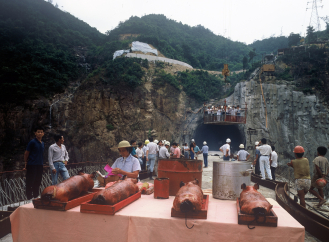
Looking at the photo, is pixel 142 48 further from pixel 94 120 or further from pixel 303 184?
pixel 303 184

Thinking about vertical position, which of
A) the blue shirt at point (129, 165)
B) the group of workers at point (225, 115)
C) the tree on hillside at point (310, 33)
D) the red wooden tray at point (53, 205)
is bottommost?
the red wooden tray at point (53, 205)

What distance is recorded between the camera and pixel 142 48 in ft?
118

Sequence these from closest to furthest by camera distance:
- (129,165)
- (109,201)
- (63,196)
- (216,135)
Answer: (109,201)
(63,196)
(129,165)
(216,135)

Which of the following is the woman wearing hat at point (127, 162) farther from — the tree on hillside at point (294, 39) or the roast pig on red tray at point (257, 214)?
the tree on hillside at point (294, 39)

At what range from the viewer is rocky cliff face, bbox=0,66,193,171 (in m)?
25.3

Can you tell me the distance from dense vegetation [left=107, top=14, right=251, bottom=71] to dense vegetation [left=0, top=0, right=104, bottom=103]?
1010 cm

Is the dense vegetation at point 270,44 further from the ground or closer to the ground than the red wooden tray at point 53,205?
further from the ground

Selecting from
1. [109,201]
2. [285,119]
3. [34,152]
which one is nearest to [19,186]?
[34,152]

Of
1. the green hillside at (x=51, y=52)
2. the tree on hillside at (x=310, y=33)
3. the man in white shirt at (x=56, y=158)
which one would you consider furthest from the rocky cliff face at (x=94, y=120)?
the tree on hillside at (x=310, y=33)

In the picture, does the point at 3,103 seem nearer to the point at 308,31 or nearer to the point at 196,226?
the point at 196,226

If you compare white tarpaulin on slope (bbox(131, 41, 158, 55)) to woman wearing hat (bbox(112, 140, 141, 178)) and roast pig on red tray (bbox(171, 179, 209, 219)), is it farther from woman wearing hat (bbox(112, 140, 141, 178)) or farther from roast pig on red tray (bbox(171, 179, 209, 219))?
roast pig on red tray (bbox(171, 179, 209, 219))

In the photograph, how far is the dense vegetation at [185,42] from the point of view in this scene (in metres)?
42.7

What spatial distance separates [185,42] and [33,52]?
36935 millimetres

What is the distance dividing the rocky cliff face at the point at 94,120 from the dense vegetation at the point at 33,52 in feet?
7.21
